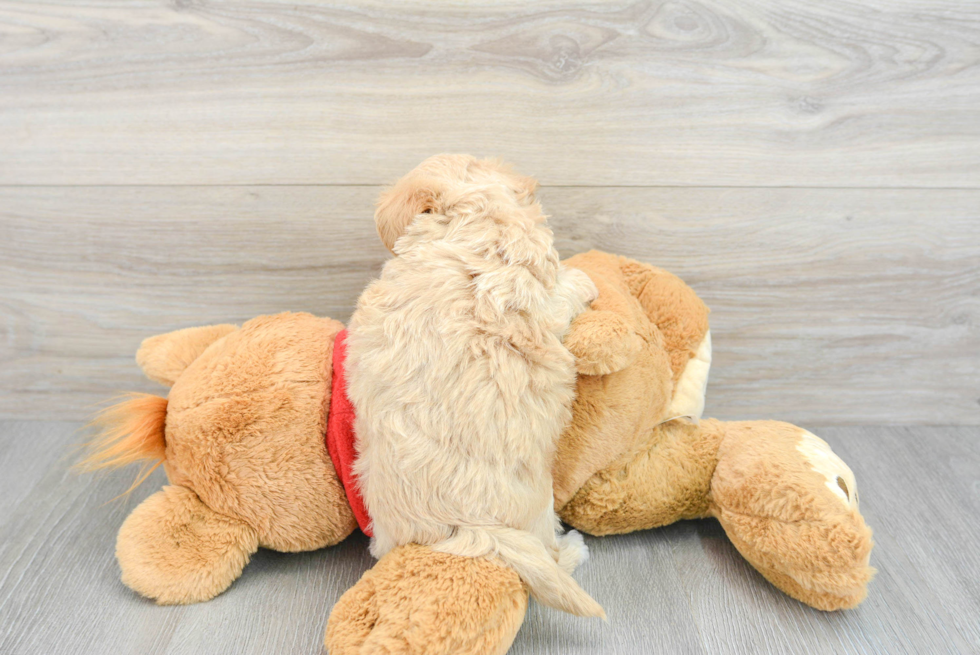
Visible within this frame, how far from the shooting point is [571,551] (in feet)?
2.35

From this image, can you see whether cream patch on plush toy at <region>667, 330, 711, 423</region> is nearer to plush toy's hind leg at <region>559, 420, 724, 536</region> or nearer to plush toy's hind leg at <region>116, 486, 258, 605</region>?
plush toy's hind leg at <region>559, 420, 724, 536</region>

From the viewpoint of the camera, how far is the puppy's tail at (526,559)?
0.61 metres

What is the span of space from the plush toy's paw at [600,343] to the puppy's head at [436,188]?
13cm

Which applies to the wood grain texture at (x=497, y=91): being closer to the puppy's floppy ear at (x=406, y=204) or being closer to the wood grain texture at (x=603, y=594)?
the puppy's floppy ear at (x=406, y=204)

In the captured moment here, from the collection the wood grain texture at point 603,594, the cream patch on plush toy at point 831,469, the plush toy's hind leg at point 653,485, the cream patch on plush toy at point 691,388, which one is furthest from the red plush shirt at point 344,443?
the cream patch on plush toy at point 831,469

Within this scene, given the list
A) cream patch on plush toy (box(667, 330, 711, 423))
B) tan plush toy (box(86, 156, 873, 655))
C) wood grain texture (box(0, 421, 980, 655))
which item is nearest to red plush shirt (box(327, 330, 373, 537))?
tan plush toy (box(86, 156, 873, 655))

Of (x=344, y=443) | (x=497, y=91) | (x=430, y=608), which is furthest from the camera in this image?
(x=497, y=91)

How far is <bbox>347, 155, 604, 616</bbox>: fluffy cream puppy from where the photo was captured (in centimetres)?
60

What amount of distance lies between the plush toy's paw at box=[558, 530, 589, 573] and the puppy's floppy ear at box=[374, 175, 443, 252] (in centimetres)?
34

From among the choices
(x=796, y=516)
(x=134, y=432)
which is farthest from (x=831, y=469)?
(x=134, y=432)

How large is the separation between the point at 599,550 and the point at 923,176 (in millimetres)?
605

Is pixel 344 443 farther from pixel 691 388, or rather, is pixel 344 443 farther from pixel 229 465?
pixel 691 388

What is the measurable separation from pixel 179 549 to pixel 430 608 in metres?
0.28

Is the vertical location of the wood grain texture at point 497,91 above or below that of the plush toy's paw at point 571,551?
above
